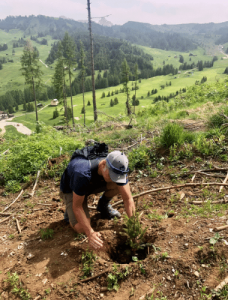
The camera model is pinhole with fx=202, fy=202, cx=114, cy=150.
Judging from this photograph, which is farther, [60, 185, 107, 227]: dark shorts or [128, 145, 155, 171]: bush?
[128, 145, 155, 171]: bush

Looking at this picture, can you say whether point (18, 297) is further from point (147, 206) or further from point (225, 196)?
point (225, 196)

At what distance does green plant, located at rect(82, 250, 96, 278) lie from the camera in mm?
3102

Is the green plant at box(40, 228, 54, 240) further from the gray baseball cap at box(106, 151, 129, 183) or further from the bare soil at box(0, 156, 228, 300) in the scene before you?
the gray baseball cap at box(106, 151, 129, 183)

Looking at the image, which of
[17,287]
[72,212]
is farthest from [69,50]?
[17,287]

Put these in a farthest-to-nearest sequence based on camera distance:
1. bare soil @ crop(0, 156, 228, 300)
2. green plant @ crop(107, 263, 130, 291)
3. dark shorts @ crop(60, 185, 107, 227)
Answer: dark shorts @ crop(60, 185, 107, 227), green plant @ crop(107, 263, 130, 291), bare soil @ crop(0, 156, 228, 300)

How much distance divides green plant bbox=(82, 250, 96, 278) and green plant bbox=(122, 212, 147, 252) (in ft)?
2.09

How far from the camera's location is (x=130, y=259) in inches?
138

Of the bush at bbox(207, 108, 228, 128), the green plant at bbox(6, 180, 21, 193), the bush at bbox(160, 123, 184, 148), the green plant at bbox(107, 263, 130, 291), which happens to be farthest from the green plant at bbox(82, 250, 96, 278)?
the bush at bbox(207, 108, 228, 128)

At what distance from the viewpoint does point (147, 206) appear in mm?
4559

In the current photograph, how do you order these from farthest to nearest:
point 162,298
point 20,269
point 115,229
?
point 115,229, point 20,269, point 162,298

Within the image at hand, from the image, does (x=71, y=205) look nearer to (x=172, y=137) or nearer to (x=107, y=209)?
(x=107, y=209)

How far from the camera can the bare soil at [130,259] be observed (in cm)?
272

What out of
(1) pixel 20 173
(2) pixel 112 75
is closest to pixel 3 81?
(2) pixel 112 75

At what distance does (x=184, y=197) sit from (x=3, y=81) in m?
203
